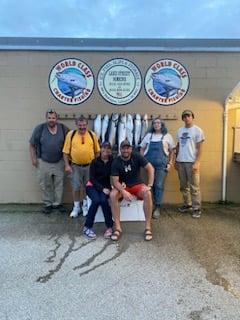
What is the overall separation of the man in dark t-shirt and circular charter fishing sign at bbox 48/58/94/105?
1.86 m

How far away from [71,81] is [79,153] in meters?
1.48

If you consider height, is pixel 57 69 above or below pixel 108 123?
above

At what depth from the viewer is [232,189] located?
6066mm

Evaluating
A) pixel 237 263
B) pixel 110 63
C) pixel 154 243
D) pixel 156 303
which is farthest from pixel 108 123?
pixel 156 303

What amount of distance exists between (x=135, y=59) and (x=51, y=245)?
3.50 m

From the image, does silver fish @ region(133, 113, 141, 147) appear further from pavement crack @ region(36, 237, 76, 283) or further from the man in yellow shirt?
pavement crack @ region(36, 237, 76, 283)

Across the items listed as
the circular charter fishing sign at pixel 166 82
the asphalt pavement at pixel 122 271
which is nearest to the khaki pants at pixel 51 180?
the asphalt pavement at pixel 122 271

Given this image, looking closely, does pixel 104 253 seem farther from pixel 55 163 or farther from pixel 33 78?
pixel 33 78

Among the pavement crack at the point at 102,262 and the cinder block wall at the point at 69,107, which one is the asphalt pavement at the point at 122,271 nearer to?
the pavement crack at the point at 102,262

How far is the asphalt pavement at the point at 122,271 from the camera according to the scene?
264 cm

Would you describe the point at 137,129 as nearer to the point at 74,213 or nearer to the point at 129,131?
the point at 129,131

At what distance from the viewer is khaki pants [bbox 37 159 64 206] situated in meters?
5.48

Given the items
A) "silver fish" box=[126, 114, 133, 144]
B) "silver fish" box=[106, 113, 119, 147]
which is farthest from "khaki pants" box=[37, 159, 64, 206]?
"silver fish" box=[126, 114, 133, 144]

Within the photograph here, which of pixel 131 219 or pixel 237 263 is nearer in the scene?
pixel 237 263
